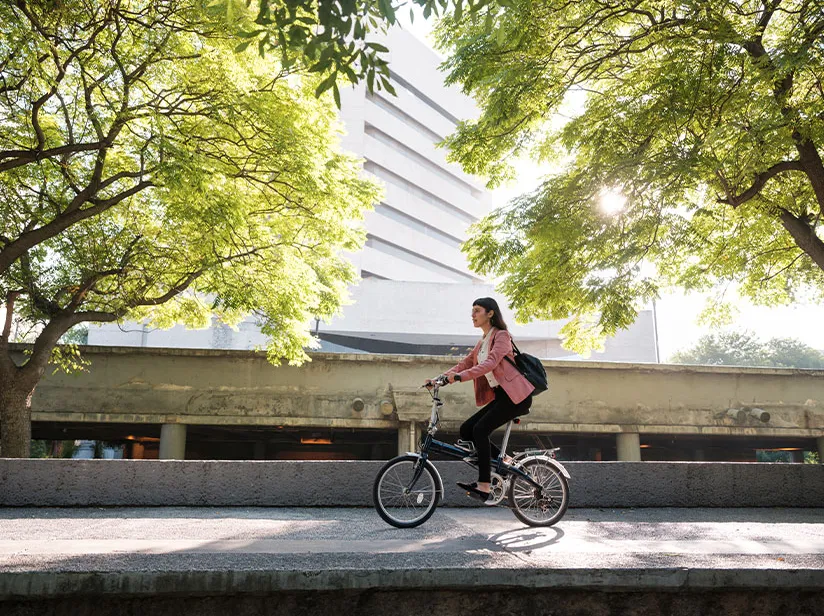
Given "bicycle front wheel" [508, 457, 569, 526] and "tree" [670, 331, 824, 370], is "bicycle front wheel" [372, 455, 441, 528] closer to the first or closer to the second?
"bicycle front wheel" [508, 457, 569, 526]

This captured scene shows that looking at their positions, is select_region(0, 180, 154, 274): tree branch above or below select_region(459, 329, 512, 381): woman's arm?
above

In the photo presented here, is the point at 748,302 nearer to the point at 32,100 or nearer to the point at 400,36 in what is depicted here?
the point at 32,100

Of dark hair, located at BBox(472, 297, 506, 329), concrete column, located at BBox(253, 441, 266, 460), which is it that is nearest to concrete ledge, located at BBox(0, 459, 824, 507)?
dark hair, located at BBox(472, 297, 506, 329)

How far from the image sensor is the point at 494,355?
17.9ft

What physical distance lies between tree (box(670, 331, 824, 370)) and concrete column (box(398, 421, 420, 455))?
193 feet

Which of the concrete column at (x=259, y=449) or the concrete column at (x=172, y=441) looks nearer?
the concrete column at (x=172, y=441)

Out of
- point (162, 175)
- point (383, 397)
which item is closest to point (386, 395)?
point (383, 397)

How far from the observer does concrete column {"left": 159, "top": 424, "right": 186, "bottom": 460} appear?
20.3 metres

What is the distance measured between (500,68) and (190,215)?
5.56 meters

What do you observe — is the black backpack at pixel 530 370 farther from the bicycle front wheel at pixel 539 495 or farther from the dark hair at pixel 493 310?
the bicycle front wheel at pixel 539 495

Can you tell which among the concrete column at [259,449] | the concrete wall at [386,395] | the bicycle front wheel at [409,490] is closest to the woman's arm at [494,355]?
the bicycle front wheel at [409,490]

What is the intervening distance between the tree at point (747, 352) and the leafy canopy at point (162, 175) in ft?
221

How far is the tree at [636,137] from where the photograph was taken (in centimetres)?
909

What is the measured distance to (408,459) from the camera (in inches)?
214
